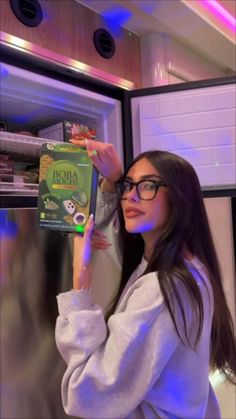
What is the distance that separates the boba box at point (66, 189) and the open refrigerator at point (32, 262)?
9 cm

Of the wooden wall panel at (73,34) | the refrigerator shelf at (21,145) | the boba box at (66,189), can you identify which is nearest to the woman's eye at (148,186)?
the boba box at (66,189)

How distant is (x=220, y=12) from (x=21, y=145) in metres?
1.13

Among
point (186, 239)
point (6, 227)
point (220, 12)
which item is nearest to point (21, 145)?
point (6, 227)

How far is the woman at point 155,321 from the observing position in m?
0.76

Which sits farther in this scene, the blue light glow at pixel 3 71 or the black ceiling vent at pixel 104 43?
the black ceiling vent at pixel 104 43

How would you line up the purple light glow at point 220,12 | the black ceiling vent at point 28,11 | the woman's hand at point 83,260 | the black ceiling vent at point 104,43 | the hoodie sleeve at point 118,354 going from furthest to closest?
1. the purple light glow at point 220,12
2. the black ceiling vent at point 104,43
3. the black ceiling vent at point 28,11
4. the woman's hand at point 83,260
5. the hoodie sleeve at point 118,354

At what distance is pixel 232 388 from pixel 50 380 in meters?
1.28

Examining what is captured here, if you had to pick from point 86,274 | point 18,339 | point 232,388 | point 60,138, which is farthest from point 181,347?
point 232,388

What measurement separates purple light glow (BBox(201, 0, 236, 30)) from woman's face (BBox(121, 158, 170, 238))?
1091 millimetres

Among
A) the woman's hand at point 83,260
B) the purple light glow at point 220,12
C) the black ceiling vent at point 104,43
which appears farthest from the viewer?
the purple light glow at point 220,12

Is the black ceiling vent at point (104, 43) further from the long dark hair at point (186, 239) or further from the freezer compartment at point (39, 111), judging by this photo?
the long dark hair at point (186, 239)

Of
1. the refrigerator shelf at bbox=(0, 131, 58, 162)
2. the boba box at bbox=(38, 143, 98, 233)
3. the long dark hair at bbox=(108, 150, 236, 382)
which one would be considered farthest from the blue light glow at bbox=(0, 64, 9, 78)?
the long dark hair at bbox=(108, 150, 236, 382)

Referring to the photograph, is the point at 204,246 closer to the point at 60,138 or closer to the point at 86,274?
the point at 86,274

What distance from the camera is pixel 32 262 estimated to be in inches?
39.7
